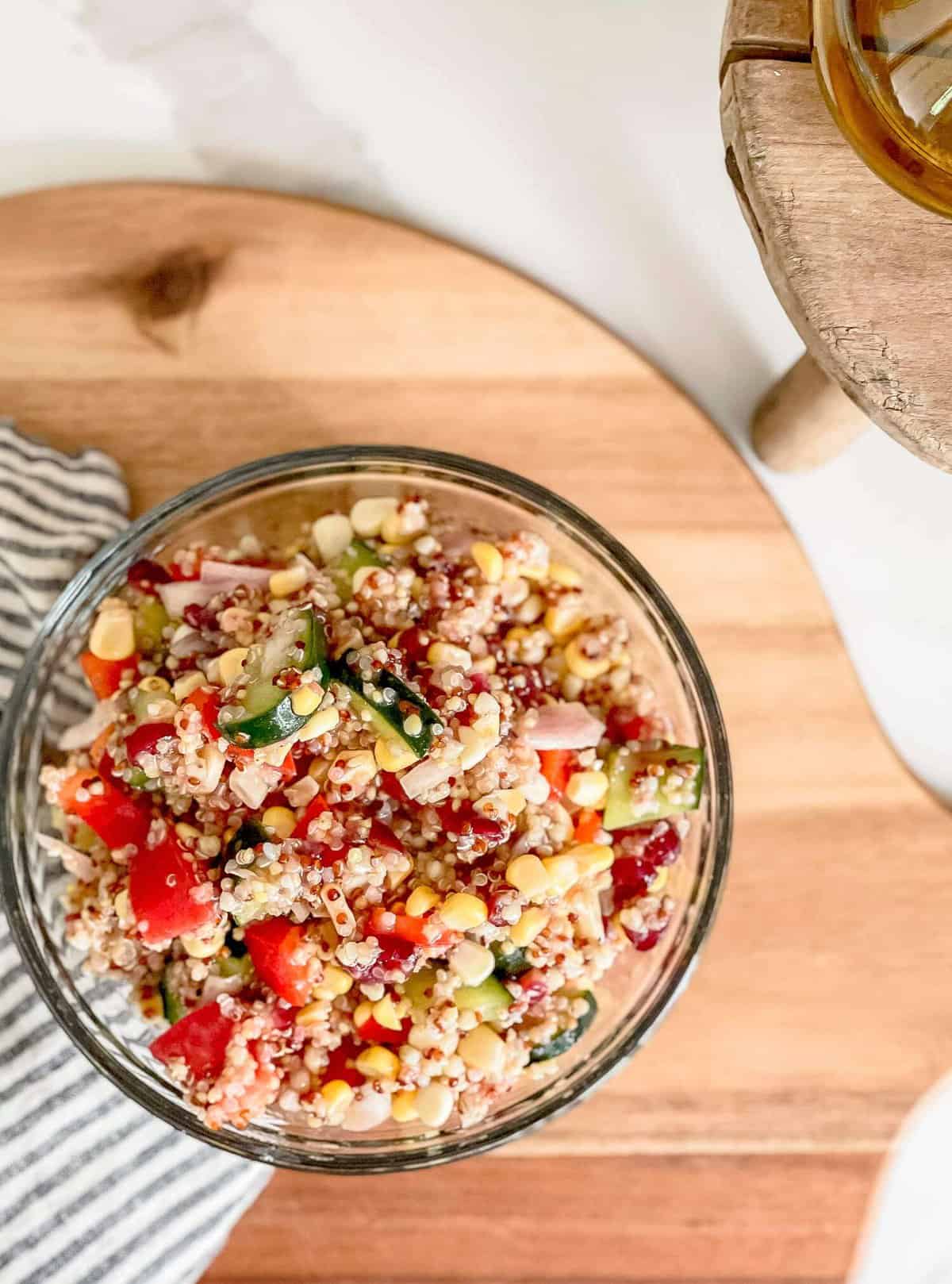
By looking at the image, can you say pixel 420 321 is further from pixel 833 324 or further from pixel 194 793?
pixel 194 793

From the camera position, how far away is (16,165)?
1425 mm

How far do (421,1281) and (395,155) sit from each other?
135 cm

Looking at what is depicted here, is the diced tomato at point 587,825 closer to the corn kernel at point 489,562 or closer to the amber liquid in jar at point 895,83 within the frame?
the corn kernel at point 489,562

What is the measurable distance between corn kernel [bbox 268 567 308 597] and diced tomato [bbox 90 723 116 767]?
0.64 ft

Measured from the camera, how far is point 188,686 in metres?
1.00

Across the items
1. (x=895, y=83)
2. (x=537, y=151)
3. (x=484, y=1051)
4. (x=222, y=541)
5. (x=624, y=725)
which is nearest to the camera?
(x=895, y=83)

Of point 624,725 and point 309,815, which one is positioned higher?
point 309,815

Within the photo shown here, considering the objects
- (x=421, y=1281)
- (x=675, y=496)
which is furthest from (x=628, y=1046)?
(x=675, y=496)

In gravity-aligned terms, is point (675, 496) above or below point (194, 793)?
below

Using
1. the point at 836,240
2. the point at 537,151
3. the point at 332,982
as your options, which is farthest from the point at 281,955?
the point at 537,151

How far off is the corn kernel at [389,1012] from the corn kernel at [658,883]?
0.26 meters

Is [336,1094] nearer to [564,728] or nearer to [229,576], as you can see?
[564,728]

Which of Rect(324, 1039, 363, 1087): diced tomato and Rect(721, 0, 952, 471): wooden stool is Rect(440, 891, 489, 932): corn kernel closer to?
Rect(324, 1039, 363, 1087): diced tomato

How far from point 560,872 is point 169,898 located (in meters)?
0.34
